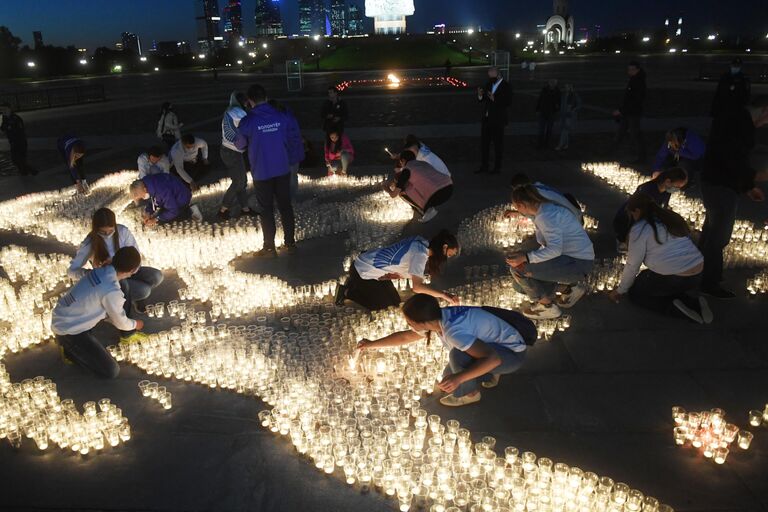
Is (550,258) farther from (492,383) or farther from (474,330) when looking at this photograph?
(474,330)

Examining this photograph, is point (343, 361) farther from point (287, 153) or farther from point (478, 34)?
point (478, 34)

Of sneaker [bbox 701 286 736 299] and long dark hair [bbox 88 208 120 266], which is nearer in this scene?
long dark hair [bbox 88 208 120 266]

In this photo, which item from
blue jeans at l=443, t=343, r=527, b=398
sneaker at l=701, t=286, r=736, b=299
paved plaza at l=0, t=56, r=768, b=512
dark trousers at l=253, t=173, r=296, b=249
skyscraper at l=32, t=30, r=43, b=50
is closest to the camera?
paved plaza at l=0, t=56, r=768, b=512

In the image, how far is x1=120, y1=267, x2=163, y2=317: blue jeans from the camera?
5.91 m

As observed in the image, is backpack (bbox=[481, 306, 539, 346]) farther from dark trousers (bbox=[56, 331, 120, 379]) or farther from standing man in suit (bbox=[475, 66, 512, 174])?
standing man in suit (bbox=[475, 66, 512, 174])

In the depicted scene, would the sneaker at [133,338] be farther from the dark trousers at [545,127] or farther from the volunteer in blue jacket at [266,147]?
the dark trousers at [545,127]

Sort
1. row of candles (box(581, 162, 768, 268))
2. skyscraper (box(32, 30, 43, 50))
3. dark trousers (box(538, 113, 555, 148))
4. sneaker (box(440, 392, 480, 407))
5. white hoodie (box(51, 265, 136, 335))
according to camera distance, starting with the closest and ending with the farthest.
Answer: sneaker (box(440, 392, 480, 407))
white hoodie (box(51, 265, 136, 335))
row of candles (box(581, 162, 768, 268))
dark trousers (box(538, 113, 555, 148))
skyscraper (box(32, 30, 43, 50))

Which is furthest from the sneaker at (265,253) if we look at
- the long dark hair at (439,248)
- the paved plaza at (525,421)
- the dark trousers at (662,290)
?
the dark trousers at (662,290)

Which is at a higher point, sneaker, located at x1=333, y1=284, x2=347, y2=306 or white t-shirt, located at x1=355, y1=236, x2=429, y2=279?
white t-shirt, located at x1=355, y1=236, x2=429, y2=279

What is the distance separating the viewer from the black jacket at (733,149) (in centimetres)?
571

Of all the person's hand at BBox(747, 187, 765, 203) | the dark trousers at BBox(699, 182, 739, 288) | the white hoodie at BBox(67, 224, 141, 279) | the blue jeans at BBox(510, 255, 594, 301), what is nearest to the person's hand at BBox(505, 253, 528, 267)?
the blue jeans at BBox(510, 255, 594, 301)

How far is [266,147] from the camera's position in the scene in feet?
23.9

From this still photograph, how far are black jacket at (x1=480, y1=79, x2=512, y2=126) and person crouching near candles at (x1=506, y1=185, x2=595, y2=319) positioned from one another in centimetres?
597

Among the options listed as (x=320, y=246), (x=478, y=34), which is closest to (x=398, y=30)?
(x=478, y=34)
